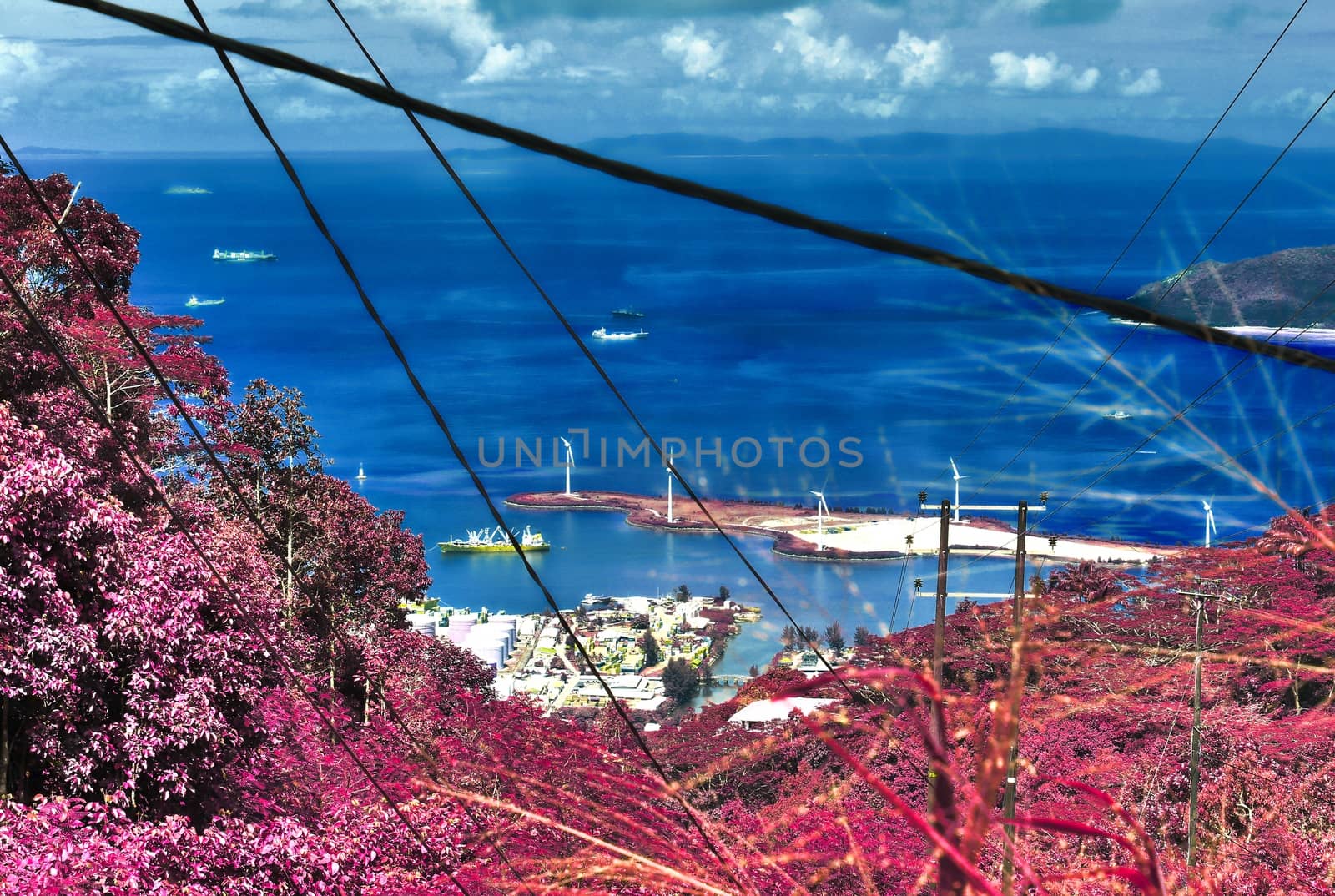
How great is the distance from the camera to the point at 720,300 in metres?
85.3

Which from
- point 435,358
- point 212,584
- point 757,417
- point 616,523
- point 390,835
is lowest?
point 390,835

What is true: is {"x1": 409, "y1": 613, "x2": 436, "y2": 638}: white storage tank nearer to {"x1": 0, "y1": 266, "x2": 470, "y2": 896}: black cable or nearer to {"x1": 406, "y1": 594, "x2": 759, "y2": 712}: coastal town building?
{"x1": 406, "y1": 594, "x2": 759, "y2": 712}: coastal town building

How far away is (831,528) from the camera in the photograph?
3900 cm

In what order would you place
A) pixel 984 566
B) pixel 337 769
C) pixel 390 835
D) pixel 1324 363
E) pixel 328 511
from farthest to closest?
pixel 984 566 < pixel 328 511 < pixel 337 769 < pixel 390 835 < pixel 1324 363

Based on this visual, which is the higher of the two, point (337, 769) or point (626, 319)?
point (626, 319)

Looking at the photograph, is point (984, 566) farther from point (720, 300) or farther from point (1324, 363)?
point (720, 300)

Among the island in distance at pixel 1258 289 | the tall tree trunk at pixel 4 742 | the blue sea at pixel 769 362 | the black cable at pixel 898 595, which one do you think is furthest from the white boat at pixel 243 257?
the tall tree trunk at pixel 4 742

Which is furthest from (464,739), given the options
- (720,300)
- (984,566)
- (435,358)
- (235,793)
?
(720,300)

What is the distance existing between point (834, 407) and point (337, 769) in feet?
168

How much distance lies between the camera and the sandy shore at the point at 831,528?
33.2 metres

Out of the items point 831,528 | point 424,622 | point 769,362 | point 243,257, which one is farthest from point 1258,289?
point 243,257

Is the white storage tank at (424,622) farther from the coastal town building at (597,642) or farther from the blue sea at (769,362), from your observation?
the blue sea at (769,362)

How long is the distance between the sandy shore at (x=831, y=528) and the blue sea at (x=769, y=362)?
3.04 ft

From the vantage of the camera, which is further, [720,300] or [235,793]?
[720,300]
